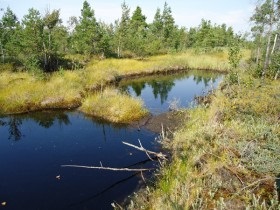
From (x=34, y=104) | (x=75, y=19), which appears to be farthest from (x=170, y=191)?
(x=75, y=19)

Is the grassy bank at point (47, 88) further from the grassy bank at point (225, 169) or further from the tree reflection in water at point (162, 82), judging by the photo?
the grassy bank at point (225, 169)

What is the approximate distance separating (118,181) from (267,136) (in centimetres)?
560

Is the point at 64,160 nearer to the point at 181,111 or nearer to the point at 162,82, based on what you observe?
the point at 181,111

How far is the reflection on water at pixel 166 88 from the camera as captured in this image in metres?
22.7

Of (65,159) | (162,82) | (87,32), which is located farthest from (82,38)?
(65,159)

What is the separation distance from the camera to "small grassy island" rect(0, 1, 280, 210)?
7.38 meters

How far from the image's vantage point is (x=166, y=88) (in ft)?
93.4

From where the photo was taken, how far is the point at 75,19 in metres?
67.2

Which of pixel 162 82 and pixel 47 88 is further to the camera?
pixel 162 82

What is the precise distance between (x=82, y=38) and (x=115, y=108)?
870 inches

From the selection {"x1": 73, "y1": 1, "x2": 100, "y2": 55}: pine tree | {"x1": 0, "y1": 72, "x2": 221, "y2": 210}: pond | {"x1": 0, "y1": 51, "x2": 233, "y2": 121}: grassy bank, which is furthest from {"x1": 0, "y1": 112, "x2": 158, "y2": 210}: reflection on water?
{"x1": 73, "y1": 1, "x2": 100, "y2": 55}: pine tree

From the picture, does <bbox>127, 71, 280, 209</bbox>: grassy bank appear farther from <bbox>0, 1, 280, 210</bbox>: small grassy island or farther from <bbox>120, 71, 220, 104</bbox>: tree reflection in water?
<bbox>120, 71, 220, 104</bbox>: tree reflection in water

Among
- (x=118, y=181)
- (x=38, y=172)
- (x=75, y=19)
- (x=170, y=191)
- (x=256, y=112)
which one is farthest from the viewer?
(x=75, y=19)

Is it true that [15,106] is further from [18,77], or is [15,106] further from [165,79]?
[165,79]
